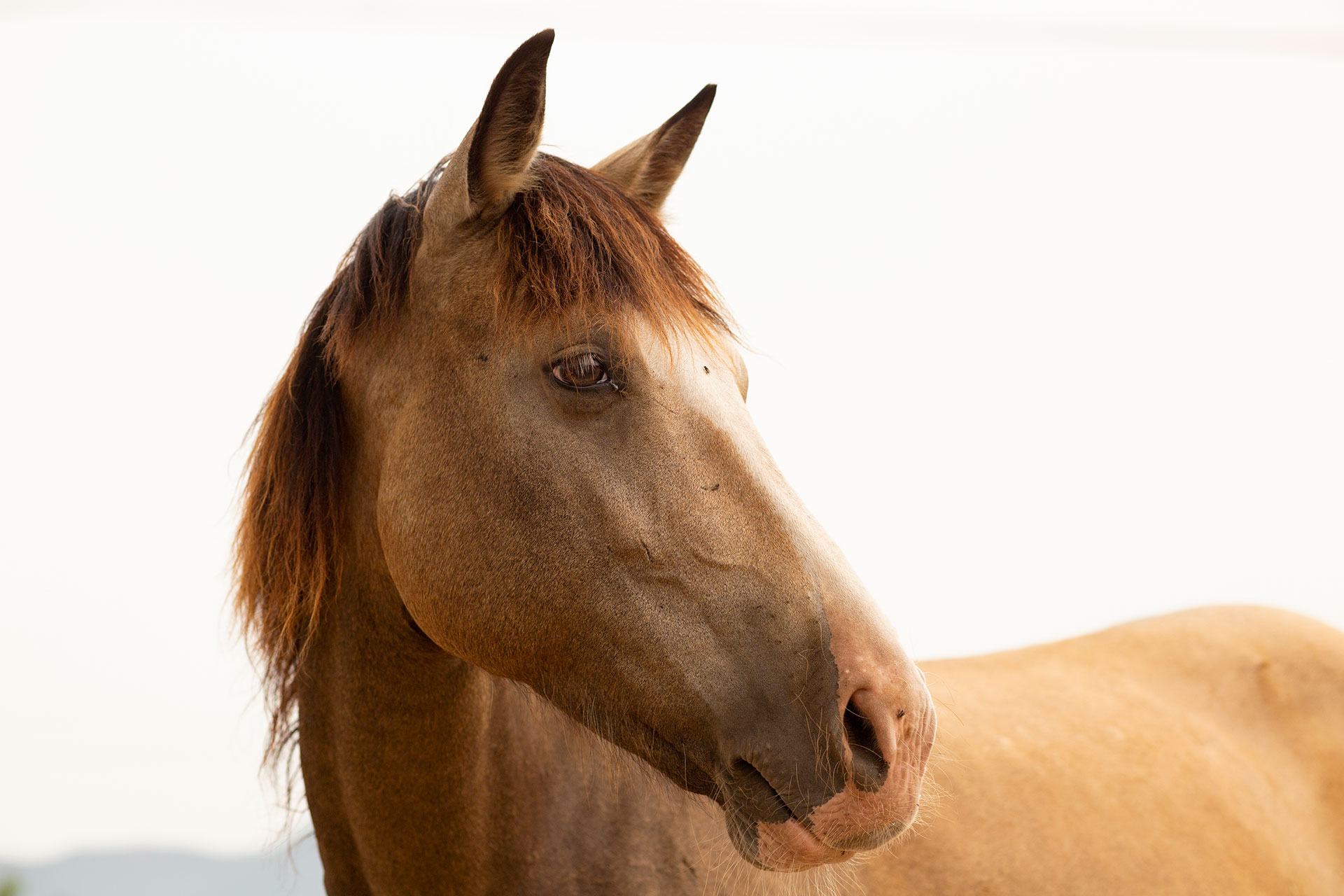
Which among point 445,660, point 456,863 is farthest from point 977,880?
point 445,660

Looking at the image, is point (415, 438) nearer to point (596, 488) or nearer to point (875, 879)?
point (596, 488)

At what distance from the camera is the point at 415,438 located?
4.54 feet

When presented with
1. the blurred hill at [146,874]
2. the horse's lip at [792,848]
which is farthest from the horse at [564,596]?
the blurred hill at [146,874]

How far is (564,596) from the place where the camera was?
1257 mm

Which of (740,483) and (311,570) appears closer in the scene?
(740,483)

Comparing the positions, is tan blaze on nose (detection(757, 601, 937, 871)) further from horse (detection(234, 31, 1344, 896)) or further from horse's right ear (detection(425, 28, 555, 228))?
horse's right ear (detection(425, 28, 555, 228))

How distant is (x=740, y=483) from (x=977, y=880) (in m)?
1.17

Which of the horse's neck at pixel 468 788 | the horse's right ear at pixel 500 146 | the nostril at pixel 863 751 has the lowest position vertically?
the horse's neck at pixel 468 788

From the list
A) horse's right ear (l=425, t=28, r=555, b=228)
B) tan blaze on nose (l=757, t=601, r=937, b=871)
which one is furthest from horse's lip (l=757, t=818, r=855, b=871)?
horse's right ear (l=425, t=28, r=555, b=228)

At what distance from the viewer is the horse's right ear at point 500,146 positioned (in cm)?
128

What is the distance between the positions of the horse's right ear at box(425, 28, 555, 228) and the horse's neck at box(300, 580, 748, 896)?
0.63 m

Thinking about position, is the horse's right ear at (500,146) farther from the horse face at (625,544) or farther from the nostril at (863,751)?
the nostril at (863,751)

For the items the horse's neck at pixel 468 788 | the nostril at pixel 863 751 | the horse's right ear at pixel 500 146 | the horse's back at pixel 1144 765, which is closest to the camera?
the nostril at pixel 863 751

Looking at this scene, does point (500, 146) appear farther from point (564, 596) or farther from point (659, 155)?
point (564, 596)
